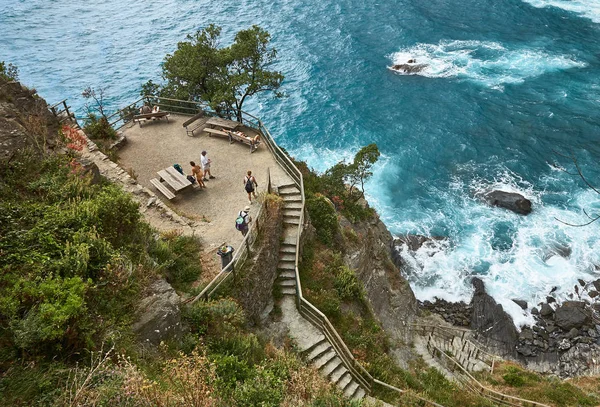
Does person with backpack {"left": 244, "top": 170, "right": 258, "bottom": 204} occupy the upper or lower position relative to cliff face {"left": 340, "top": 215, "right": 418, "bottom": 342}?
upper

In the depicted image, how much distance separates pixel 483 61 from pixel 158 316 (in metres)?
57.3

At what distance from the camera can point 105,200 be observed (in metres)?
13.7

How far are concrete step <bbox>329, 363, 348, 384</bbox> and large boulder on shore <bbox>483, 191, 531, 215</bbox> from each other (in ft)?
93.8

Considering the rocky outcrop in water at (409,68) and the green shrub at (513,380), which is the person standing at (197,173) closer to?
the green shrub at (513,380)

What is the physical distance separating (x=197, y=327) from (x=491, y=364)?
19.4 meters

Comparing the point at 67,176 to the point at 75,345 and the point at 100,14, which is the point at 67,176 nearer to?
the point at 75,345

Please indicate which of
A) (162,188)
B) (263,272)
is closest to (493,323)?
(263,272)

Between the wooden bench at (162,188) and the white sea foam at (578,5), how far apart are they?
73201 mm

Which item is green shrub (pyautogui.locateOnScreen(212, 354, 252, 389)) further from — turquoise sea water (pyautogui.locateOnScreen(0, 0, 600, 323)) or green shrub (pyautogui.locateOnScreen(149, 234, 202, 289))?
turquoise sea water (pyautogui.locateOnScreen(0, 0, 600, 323))

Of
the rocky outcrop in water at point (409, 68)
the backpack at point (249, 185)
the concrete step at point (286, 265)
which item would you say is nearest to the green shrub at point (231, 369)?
the concrete step at point (286, 265)

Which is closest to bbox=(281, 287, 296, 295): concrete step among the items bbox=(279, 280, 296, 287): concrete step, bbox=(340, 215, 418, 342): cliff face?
bbox=(279, 280, 296, 287): concrete step

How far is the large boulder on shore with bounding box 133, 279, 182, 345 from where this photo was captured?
12.2m

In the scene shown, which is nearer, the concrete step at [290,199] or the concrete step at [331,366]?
the concrete step at [331,366]

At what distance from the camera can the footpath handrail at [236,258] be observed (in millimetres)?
15484
